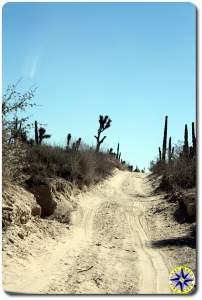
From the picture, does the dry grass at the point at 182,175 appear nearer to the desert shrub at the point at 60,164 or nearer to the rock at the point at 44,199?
the desert shrub at the point at 60,164

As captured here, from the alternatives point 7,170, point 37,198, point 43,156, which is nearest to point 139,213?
point 37,198

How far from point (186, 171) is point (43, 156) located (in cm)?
462

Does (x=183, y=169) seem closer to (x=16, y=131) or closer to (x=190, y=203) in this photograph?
(x=190, y=203)

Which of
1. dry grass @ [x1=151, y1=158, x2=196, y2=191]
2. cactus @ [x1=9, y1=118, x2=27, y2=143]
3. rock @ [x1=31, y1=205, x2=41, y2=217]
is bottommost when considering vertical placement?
rock @ [x1=31, y1=205, x2=41, y2=217]

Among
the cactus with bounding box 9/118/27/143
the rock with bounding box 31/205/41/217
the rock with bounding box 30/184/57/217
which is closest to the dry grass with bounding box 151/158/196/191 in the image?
the rock with bounding box 30/184/57/217

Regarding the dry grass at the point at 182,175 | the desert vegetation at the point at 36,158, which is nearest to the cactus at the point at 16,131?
the desert vegetation at the point at 36,158

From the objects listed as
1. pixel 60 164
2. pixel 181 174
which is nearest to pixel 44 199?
pixel 60 164

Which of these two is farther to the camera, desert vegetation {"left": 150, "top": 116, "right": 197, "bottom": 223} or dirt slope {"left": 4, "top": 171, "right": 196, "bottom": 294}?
desert vegetation {"left": 150, "top": 116, "right": 197, "bottom": 223}

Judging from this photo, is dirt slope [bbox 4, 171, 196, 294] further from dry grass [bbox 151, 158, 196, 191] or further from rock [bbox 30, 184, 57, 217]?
dry grass [bbox 151, 158, 196, 191]

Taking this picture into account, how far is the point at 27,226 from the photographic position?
26.3 feet

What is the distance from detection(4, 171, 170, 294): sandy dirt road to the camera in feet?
17.8

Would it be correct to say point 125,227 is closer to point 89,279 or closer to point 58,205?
point 58,205

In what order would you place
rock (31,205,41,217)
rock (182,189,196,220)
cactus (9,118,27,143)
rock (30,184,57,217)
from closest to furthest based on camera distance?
1. cactus (9,118,27,143)
2. rock (31,205,41,217)
3. rock (182,189,196,220)
4. rock (30,184,57,217)

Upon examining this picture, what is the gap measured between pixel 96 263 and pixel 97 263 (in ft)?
0.06
